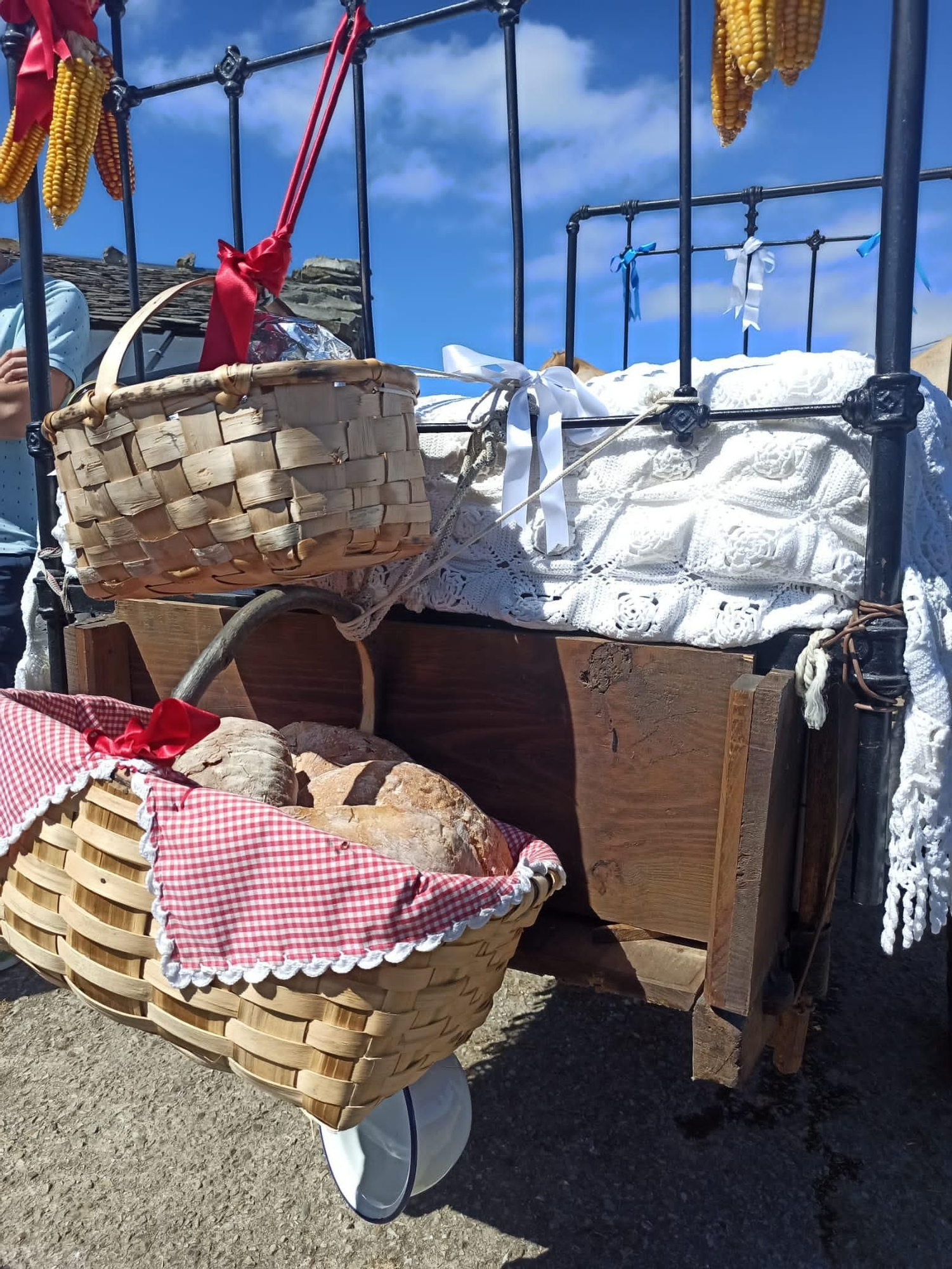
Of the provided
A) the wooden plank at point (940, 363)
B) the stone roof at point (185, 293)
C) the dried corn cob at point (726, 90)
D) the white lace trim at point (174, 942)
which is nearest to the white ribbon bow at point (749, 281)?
the wooden plank at point (940, 363)

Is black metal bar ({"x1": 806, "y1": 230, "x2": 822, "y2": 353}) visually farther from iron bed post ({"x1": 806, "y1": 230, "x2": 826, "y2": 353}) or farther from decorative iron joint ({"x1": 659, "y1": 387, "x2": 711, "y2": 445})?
→ decorative iron joint ({"x1": 659, "y1": 387, "x2": 711, "y2": 445})

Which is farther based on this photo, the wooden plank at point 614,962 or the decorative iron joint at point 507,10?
the decorative iron joint at point 507,10

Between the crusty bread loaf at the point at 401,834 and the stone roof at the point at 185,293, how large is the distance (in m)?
7.17

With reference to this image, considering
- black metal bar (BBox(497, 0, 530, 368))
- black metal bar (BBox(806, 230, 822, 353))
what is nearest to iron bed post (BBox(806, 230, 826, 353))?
black metal bar (BBox(806, 230, 822, 353))

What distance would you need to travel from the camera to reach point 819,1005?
232cm

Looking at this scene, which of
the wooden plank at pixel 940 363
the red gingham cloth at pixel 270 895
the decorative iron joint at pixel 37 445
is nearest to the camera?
the red gingham cloth at pixel 270 895

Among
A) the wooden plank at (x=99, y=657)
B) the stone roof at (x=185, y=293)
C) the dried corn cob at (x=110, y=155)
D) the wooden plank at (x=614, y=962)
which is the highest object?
the stone roof at (x=185, y=293)

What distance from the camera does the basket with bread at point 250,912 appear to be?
98cm

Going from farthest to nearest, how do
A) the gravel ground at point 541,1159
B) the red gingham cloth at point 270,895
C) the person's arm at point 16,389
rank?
the person's arm at point 16,389 → the gravel ground at point 541,1159 → the red gingham cloth at point 270,895

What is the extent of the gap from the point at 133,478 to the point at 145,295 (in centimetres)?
1043

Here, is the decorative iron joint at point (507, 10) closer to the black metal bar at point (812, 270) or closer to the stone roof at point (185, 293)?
the black metal bar at point (812, 270)

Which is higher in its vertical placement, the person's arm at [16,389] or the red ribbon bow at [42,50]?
the red ribbon bow at [42,50]

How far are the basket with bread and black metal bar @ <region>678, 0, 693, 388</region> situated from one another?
0.77 metres

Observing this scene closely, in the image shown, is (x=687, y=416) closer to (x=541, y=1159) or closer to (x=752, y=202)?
(x=541, y=1159)
